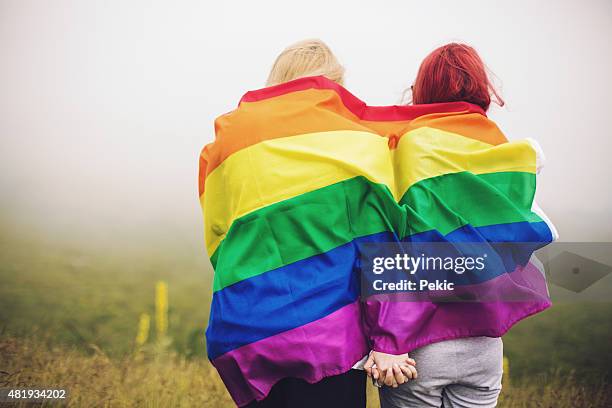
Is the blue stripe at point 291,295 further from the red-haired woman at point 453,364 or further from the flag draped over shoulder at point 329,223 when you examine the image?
the red-haired woman at point 453,364

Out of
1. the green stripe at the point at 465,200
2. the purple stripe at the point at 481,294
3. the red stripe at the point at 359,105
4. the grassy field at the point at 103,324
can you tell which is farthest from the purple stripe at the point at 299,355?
the grassy field at the point at 103,324

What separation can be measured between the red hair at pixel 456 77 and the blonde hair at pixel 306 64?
0.25 metres

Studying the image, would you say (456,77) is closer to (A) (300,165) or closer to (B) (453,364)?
(A) (300,165)

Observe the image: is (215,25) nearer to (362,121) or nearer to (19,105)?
(19,105)

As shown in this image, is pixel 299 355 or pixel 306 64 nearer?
pixel 299 355

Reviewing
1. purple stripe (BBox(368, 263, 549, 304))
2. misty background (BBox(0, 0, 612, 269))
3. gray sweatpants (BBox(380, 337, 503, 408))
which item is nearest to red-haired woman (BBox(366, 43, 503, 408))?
gray sweatpants (BBox(380, 337, 503, 408))

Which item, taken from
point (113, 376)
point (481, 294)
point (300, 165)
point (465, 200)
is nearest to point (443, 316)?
point (481, 294)

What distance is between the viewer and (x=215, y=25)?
2.48 meters

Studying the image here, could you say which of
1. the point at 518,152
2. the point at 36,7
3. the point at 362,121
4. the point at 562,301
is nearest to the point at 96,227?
the point at 36,7

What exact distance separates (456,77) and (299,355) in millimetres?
838

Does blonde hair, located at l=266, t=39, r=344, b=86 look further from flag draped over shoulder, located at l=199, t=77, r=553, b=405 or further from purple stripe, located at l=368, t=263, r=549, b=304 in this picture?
purple stripe, located at l=368, t=263, r=549, b=304

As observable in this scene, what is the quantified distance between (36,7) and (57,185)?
762mm

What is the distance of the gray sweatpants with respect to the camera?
136 cm

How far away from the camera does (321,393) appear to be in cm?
135
